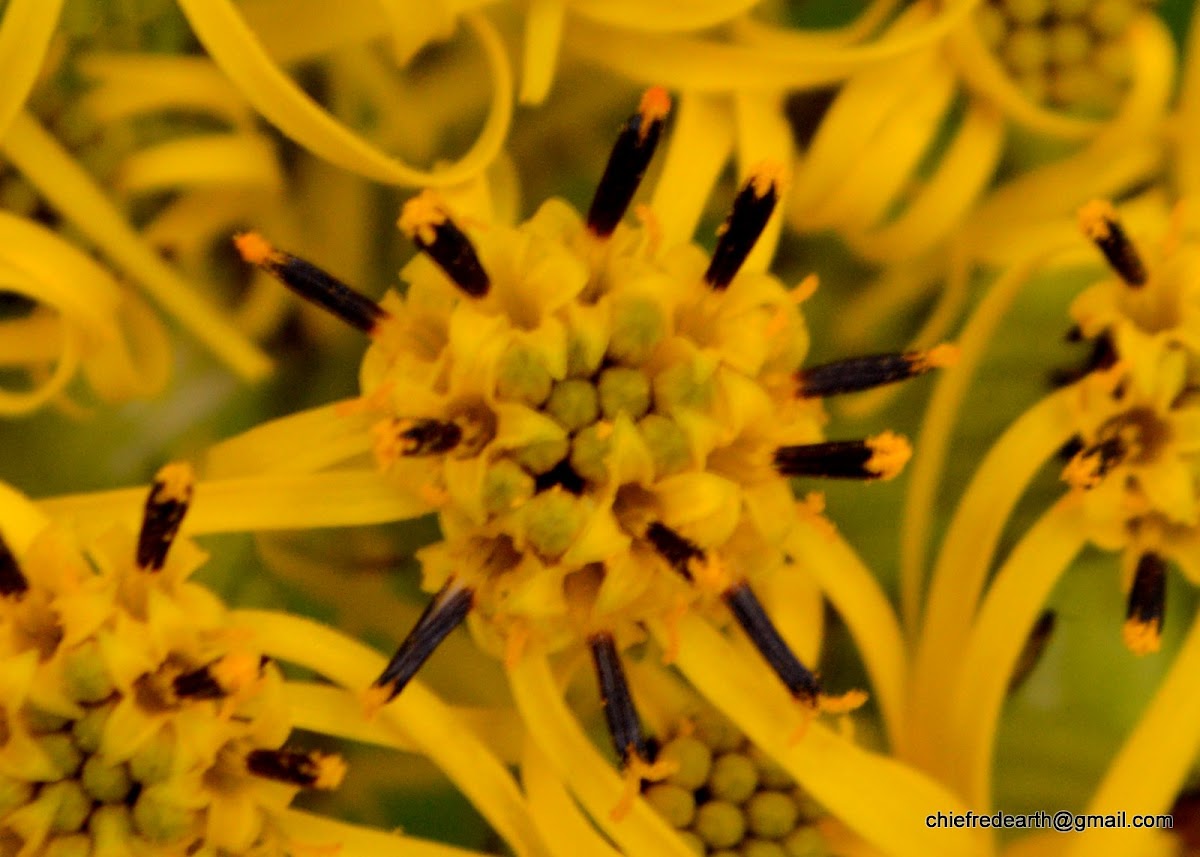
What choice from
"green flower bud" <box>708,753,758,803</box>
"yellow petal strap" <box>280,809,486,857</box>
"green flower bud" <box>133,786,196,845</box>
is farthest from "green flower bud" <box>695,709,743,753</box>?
"green flower bud" <box>133,786,196,845</box>

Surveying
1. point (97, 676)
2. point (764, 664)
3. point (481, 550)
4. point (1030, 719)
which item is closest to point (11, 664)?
point (97, 676)

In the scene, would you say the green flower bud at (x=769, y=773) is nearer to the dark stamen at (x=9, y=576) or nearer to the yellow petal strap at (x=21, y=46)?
the dark stamen at (x=9, y=576)

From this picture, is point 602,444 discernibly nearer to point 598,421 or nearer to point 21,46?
point 598,421

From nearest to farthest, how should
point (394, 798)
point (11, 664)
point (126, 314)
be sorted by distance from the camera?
1. point (11, 664)
2. point (126, 314)
3. point (394, 798)

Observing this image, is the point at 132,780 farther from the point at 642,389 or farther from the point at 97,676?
the point at 642,389

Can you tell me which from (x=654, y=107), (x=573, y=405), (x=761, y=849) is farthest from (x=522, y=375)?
(x=761, y=849)

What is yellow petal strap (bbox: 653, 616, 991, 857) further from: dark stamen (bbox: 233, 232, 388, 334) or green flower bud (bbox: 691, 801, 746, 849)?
dark stamen (bbox: 233, 232, 388, 334)
